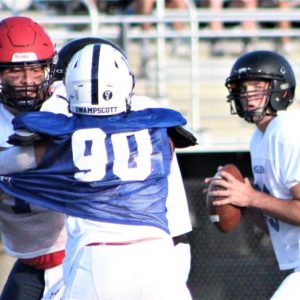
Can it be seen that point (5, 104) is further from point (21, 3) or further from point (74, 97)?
point (21, 3)

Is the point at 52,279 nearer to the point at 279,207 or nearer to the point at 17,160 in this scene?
the point at 17,160

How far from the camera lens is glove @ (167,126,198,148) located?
149 inches

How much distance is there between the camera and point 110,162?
3.62m

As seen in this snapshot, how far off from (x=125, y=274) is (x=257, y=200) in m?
1.38

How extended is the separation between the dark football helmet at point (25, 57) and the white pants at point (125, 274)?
1.07m

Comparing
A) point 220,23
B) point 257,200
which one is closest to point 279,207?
point 257,200

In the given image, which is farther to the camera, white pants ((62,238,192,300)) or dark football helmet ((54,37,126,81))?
dark football helmet ((54,37,126,81))

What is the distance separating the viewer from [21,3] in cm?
885

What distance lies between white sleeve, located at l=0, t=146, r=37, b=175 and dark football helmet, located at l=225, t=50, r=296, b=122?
5.26ft

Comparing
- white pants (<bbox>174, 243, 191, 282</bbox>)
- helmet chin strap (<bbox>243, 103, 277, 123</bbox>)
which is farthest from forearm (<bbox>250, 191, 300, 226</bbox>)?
white pants (<bbox>174, 243, 191, 282</bbox>)

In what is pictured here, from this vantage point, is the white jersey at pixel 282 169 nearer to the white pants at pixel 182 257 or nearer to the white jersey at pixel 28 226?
the white pants at pixel 182 257

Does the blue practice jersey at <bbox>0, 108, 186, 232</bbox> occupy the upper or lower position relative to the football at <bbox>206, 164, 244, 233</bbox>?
upper

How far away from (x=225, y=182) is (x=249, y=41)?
5449 mm

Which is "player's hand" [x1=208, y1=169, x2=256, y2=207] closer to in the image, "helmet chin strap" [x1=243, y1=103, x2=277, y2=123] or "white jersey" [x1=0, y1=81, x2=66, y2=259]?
"helmet chin strap" [x1=243, y1=103, x2=277, y2=123]
